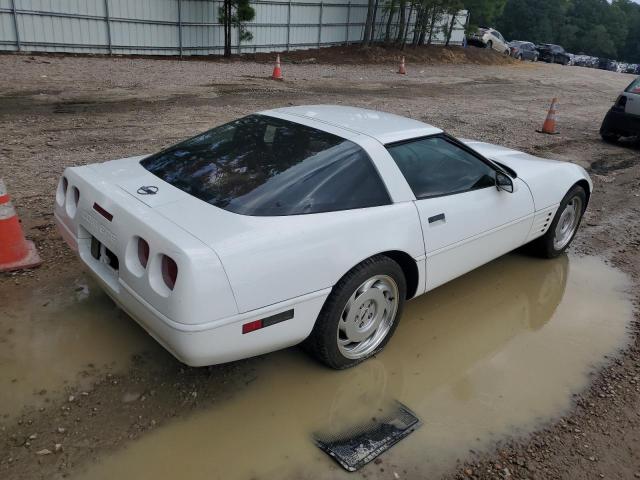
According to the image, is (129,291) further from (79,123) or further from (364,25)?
(364,25)

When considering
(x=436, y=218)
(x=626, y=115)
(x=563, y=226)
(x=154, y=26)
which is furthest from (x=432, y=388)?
(x=154, y=26)

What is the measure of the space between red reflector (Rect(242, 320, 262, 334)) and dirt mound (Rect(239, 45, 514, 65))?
724 inches

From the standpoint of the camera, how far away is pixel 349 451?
275cm

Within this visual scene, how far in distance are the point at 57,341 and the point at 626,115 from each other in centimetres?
1062

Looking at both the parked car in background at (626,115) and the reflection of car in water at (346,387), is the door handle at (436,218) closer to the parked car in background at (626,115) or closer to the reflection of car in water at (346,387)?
the reflection of car in water at (346,387)

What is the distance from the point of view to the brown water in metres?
2.66

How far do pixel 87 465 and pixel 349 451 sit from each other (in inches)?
50.0

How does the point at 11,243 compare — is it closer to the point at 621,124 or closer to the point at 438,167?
the point at 438,167

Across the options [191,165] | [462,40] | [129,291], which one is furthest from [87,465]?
[462,40]

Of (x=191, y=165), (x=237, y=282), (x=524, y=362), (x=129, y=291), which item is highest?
(x=191, y=165)

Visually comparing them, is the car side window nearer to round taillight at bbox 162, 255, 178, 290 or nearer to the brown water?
the brown water

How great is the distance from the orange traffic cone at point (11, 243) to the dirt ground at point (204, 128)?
11 centimetres

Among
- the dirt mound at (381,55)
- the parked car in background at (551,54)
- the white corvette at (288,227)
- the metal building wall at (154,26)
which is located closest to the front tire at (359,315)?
the white corvette at (288,227)

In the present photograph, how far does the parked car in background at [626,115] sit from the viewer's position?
10.1 metres
